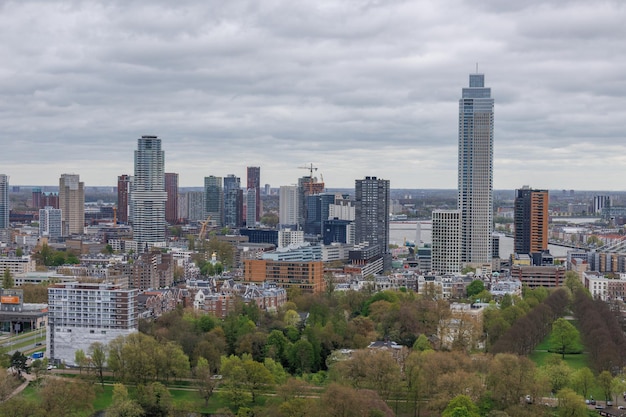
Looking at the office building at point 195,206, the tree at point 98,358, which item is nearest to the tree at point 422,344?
the tree at point 98,358

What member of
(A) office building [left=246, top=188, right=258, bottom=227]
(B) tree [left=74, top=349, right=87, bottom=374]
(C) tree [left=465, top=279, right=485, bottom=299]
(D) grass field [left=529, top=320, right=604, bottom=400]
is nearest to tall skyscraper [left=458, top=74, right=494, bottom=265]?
(C) tree [left=465, top=279, right=485, bottom=299]

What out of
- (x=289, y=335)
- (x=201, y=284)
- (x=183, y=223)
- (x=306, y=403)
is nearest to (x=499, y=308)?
(x=289, y=335)

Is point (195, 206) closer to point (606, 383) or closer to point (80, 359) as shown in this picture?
point (80, 359)

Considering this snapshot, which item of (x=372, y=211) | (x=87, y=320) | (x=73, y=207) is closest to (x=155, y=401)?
(x=87, y=320)

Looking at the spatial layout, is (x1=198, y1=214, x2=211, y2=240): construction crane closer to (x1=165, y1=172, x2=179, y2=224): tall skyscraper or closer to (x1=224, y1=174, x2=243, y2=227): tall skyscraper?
(x1=224, y1=174, x2=243, y2=227): tall skyscraper

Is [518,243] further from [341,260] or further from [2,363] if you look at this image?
[2,363]

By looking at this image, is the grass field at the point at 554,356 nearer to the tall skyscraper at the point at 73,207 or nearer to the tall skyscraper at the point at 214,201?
the tall skyscraper at the point at 73,207
